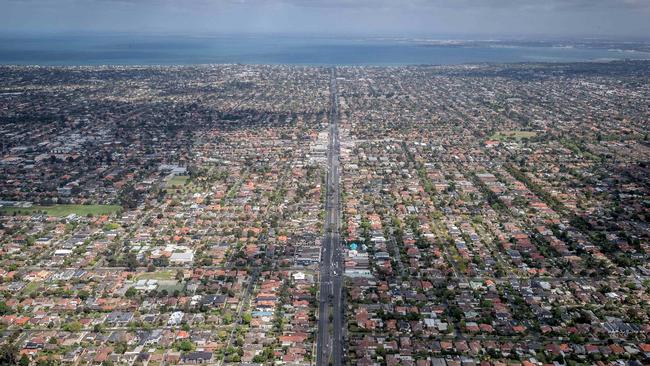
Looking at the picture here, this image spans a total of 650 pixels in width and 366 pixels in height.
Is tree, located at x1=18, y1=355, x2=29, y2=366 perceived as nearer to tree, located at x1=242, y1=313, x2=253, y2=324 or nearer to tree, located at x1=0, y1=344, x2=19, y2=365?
tree, located at x1=0, y1=344, x2=19, y2=365

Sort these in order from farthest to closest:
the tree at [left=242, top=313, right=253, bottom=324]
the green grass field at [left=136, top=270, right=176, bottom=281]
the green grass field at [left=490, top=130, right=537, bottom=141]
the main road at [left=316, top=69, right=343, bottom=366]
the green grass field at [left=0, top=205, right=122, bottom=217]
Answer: the green grass field at [left=490, top=130, right=537, bottom=141] < the green grass field at [left=0, top=205, right=122, bottom=217] < the green grass field at [left=136, top=270, right=176, bottom=281] < the tree at [left=242, top=313, right=253, bottom=324] < the main road at [left=316, top=69, right=343, bottom=366]

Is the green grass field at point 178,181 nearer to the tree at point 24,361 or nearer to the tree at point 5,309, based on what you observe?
the tree at point 5,309

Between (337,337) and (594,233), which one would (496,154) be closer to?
(594,233)

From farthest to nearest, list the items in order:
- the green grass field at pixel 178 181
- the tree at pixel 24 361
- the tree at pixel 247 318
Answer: the green grass field at pixel 178 181, the tree at pixel 247 318, the tree at pixel 24 361

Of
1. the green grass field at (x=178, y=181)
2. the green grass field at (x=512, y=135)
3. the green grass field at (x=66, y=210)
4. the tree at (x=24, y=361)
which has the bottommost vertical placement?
the tree at (x=24, y=361)

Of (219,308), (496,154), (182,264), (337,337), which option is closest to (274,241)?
(182,264)

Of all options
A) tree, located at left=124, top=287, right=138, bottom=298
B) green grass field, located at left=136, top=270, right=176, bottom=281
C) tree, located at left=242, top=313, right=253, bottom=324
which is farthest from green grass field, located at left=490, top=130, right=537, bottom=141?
tree, located at left=124, top=287, right=138, bottom=298

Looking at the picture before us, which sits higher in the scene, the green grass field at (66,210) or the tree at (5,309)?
the green grass field at (66,210)

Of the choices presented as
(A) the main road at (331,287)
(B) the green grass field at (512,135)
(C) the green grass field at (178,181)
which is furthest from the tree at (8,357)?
(B) the green grass field at (512,135)

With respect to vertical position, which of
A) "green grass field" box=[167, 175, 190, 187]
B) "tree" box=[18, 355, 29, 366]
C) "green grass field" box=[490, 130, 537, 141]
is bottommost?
"tree" box=[18, 355, 29, 366]
